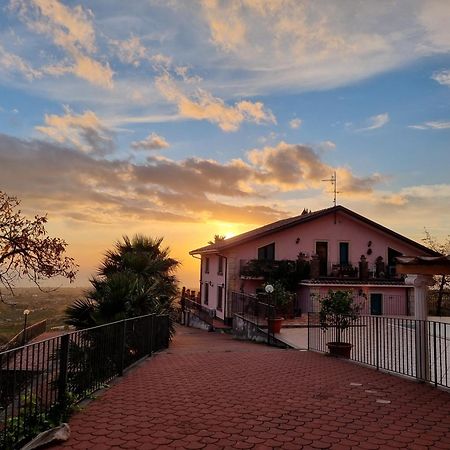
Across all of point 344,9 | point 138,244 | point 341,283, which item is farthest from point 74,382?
point 341,283

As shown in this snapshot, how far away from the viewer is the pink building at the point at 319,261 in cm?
2475

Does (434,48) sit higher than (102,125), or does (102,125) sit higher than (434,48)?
(434,48)

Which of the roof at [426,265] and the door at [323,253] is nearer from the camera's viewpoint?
the roof at [426,265]

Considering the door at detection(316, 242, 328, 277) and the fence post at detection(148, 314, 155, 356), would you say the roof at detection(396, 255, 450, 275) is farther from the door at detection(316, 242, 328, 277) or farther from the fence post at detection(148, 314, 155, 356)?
the door at detection(316, 242, 328, 277)

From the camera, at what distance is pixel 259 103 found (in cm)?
1503

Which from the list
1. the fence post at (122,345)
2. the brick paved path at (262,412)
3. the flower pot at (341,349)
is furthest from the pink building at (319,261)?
the fence post at (122,345)

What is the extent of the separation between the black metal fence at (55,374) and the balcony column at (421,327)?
583 centimetres

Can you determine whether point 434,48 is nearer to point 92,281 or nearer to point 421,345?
point 421,345

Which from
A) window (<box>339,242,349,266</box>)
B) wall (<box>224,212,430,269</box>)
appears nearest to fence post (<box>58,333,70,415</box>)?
wall (<box>224,212,430,269</box>)

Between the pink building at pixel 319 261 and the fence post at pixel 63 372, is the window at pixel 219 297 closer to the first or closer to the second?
the pink building at pixel 319 261

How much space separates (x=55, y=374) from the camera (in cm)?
560

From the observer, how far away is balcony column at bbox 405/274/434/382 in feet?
25.9

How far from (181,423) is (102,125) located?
1221 cm

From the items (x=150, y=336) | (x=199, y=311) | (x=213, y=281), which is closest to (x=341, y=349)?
(x=150, y=336)
